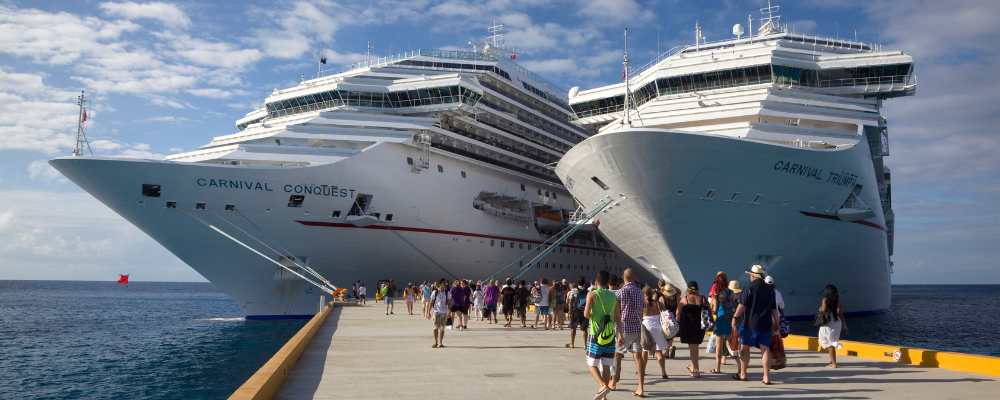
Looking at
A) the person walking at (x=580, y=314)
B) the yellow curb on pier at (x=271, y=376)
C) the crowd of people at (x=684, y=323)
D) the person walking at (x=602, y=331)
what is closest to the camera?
the yellow curb on pier at (x=271, y=376)

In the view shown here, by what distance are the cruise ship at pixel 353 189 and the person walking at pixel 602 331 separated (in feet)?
55.5

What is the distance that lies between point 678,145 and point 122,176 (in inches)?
716

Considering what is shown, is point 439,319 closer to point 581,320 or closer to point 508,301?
point 581,320

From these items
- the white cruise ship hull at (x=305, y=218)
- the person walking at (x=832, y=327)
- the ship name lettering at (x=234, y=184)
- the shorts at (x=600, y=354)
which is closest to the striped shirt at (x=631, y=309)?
the shorts at (x=600, y=354)

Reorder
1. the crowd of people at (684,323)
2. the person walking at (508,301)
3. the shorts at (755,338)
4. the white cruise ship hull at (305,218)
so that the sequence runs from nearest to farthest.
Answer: the crowd of people at (684,323) < the shorts at (755,338) < the person walking at (508,301) < the white cruise ship hull at (305,218)

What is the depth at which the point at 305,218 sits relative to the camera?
24234 millimetres

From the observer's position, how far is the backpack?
6.58m

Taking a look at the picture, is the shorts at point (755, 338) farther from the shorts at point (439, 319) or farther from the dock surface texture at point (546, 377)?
→ the shorts at point (439, 319)

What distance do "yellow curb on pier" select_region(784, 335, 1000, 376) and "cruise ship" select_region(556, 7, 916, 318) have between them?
293 inches

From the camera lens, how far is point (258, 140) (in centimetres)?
2605

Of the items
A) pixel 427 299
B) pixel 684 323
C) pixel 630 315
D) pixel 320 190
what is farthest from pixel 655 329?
pixel 320 190

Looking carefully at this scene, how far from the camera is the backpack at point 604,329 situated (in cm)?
658

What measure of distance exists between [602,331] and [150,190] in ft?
67.5

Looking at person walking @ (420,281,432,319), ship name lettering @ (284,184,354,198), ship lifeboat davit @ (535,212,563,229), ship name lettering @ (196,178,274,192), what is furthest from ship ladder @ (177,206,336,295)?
ship lifeboat davit @ (535,212,563,229)
